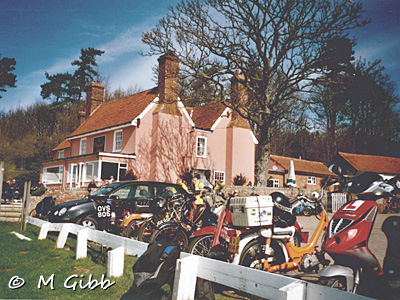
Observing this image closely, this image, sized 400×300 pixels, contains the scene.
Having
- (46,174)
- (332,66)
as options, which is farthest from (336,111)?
(46,174)

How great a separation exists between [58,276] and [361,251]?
4.48 m

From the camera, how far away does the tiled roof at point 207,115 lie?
29250 mm

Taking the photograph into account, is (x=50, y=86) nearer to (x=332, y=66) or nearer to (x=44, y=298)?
(x=332, y=66)

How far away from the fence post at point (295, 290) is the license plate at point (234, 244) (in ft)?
5.57

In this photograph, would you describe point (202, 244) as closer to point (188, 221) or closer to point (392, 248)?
point (188, 221)

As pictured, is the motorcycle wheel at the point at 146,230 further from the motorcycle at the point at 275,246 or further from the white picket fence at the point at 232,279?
the motorcycle at the point at 275,246

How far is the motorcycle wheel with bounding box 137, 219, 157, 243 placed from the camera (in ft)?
25.2

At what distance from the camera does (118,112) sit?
2823cm

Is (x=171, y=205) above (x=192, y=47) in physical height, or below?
below

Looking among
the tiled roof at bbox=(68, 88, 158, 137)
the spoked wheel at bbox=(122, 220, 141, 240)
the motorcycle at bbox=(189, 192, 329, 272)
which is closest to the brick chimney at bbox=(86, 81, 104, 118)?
the tiled roof at bbox=(68, 88, 158, 137)

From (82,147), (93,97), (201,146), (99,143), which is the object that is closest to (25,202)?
(99,143)

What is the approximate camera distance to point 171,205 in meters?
7.24

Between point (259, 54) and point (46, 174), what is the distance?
2098cm

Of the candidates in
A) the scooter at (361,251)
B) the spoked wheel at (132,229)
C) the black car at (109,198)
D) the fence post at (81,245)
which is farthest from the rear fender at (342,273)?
the black car at (109,198)
